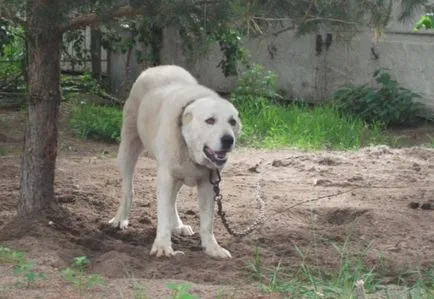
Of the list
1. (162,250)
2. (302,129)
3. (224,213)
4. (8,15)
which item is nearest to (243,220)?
(224,213)

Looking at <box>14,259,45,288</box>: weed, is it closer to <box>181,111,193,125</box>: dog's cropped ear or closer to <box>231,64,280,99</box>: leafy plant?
<box>181,111,193,125</box>: dog's cropped ear

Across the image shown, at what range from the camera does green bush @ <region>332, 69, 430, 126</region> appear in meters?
11.6

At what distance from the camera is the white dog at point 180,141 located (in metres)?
5.82

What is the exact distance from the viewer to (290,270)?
5566mm

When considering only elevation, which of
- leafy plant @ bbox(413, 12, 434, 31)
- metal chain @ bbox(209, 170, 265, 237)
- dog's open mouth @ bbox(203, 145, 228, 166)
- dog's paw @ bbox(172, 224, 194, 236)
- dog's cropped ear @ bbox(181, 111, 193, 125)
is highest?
leafy plant @ bbox(413, 12, 434, 31)

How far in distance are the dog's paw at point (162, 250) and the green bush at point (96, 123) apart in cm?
447

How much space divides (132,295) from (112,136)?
5854 mm

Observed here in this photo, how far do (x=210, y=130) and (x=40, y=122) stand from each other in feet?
4.25

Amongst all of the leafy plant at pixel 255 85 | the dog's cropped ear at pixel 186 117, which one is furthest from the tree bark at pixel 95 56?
the dog's cropped ear at pixel 186 117

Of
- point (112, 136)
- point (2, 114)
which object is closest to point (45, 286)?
point (112, 136)

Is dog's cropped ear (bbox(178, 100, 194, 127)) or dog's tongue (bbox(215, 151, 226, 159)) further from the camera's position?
dog's cropped ear (bbox(178, 100, 194, 127))

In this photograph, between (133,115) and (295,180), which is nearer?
(133,115)

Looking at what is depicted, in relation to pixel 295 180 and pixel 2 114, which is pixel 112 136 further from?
pixel 295 180

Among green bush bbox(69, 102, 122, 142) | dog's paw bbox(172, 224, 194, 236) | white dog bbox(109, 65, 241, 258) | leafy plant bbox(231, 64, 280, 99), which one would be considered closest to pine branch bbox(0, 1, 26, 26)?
white dog bbox(109, 65, 241, 258)
